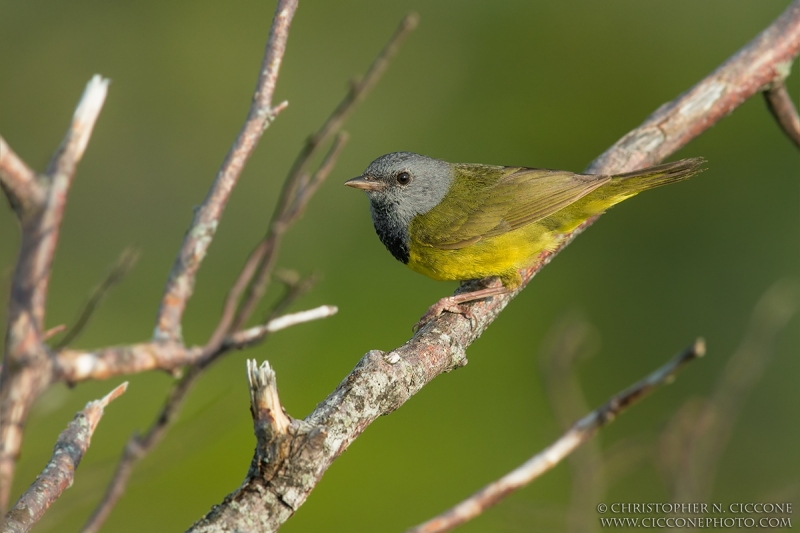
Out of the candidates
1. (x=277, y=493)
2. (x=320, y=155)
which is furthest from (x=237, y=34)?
(x=277, y=493)

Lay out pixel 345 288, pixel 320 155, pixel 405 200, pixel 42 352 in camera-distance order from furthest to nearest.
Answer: pixel 320 155 < pixel 345 288 < pixel 405 200 < pixel 42 352

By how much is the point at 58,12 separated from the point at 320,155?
2779 mm

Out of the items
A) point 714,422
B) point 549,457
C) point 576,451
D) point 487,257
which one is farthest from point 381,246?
point 549,457

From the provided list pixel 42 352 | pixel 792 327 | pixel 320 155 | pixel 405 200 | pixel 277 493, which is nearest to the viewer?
pixel 42 352

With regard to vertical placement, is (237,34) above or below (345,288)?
above

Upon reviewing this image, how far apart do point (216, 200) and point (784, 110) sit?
3606mm

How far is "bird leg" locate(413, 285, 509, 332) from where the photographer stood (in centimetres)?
348

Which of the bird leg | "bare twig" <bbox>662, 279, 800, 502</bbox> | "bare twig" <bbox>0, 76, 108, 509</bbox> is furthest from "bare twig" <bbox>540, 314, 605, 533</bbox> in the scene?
"bare twig" <bbox>0, 76, 108, 509</bbox>

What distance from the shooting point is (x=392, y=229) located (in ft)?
14.3

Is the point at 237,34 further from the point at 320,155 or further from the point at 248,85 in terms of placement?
the point at 320,155

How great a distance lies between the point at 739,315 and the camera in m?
5.40

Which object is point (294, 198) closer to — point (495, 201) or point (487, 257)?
point (487, 257)

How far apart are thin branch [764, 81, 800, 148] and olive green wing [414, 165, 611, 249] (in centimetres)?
105

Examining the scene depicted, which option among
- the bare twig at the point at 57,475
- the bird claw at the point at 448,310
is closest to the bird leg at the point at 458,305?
the bird claw at the point at 448,310
